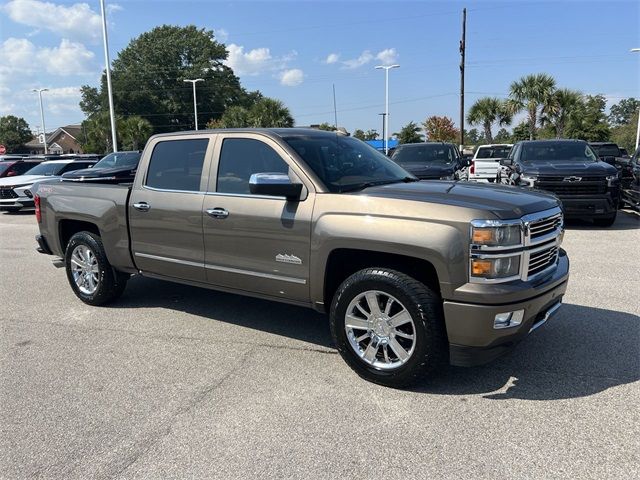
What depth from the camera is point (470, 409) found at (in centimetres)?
342

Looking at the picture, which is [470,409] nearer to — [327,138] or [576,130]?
[327,138]

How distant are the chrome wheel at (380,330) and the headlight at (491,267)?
0.57 meters

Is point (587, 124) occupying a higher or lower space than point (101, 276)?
higher

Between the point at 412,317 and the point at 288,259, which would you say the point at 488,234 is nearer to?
the point at 412,317

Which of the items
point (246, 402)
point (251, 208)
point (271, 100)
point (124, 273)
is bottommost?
point (246, 402)

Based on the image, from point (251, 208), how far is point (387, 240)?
4.23 feet

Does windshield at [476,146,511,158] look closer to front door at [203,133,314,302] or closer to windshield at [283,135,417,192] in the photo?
windshield at [283,135,417,192]

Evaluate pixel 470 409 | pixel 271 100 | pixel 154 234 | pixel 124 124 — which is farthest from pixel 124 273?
pixel 124 124

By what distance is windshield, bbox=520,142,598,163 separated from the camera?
448 inches

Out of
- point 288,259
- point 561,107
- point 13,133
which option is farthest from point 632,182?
point 13,133

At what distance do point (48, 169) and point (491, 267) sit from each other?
17.4 metres

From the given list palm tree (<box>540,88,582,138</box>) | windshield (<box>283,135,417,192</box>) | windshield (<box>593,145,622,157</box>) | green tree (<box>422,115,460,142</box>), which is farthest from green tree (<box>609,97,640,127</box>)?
windshield (<box>283,135,417,192</box>)

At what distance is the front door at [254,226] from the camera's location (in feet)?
13.4

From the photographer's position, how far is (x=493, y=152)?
1986 cm
